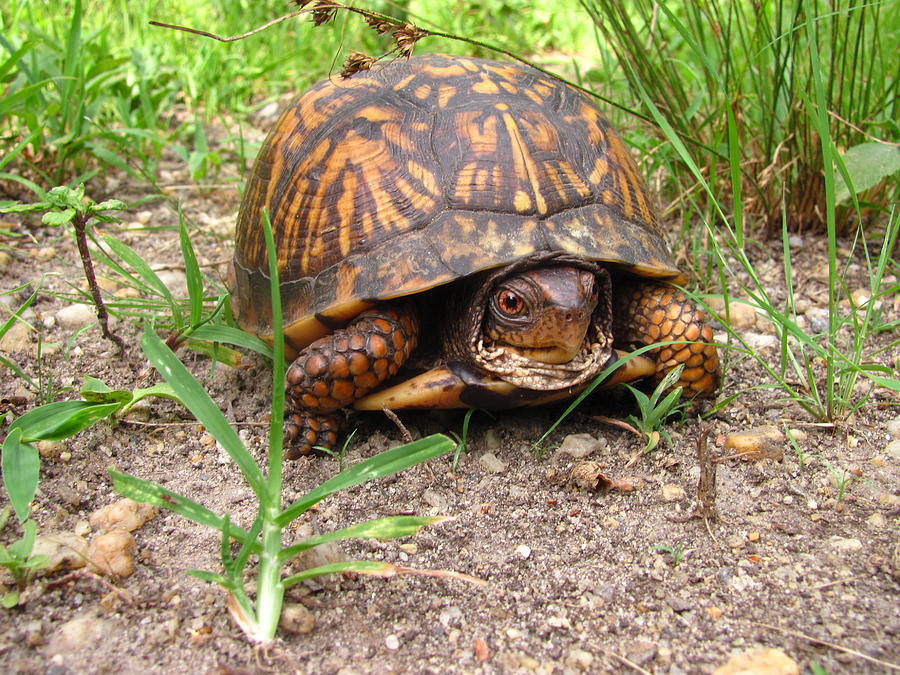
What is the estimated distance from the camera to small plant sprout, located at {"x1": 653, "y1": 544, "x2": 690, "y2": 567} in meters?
1.58

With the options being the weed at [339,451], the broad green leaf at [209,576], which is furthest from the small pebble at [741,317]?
the broad green leaf at [209,576]

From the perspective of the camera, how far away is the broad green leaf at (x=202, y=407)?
142 cm

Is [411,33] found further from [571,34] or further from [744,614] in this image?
[571,34]

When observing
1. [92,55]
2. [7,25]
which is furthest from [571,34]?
[7,25]

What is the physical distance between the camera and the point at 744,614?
4.66 ft

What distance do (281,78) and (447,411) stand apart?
2.79m

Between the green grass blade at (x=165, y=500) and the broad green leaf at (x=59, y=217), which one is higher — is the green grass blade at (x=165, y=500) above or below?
below

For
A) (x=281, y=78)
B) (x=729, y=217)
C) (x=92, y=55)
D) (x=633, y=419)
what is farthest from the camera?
(x=281, y=78)

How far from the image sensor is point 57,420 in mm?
1728

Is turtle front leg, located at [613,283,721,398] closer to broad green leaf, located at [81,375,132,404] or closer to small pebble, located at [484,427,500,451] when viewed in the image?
small pebble, located at [484,427,500,451]

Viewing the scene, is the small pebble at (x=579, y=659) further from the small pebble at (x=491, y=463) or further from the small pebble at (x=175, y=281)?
the small pebble at (x=175, y=281)

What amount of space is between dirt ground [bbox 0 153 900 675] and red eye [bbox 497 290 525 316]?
1.22 ft

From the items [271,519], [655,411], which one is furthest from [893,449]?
[271,519]

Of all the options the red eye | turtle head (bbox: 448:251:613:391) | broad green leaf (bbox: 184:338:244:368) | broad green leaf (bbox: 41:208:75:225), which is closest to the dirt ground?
broad green leaf (bbox: 184:338:244:368)
